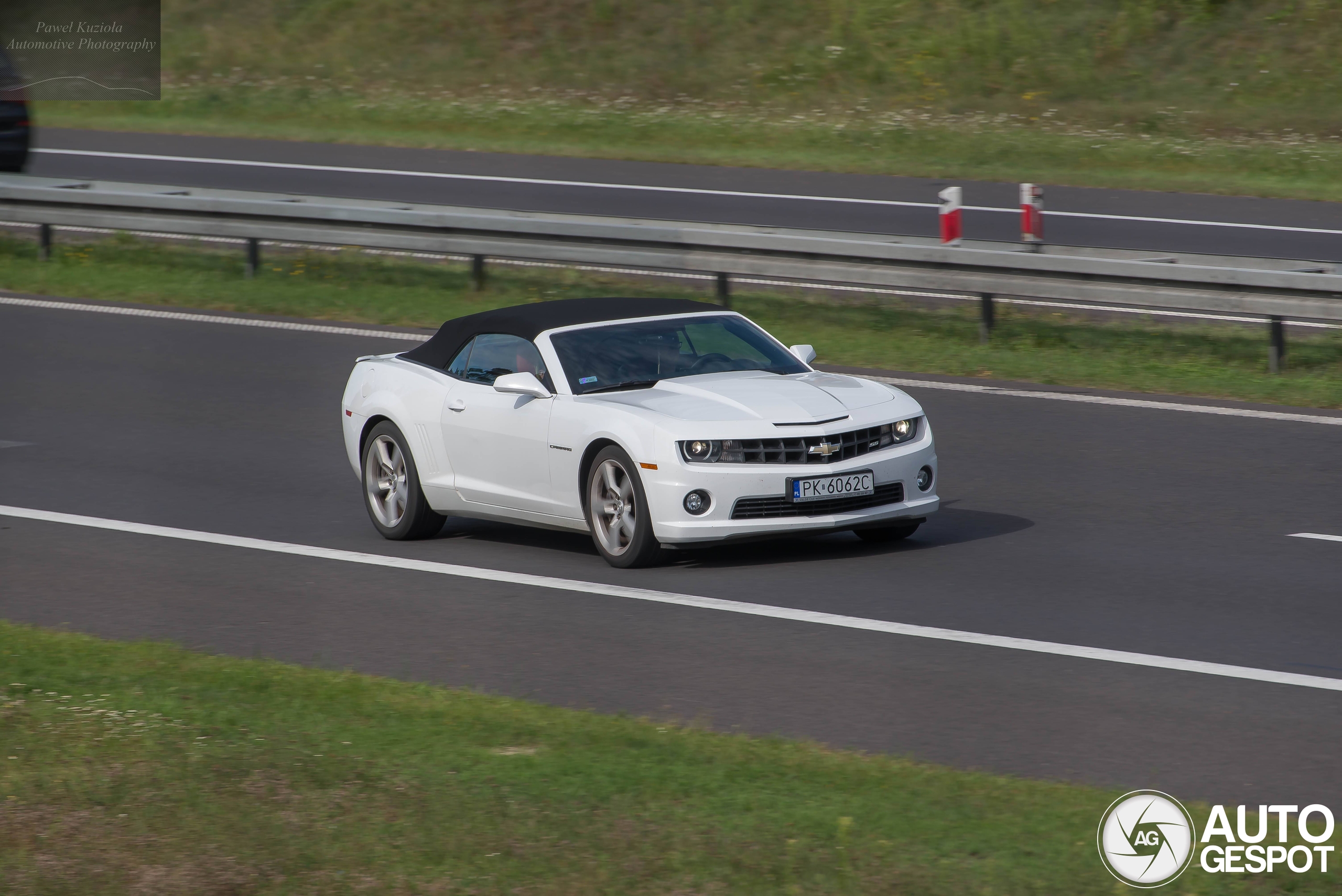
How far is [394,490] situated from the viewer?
1149cm

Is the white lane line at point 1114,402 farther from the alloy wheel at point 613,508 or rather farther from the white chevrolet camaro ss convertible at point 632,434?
the alloy wheel at point 613,508

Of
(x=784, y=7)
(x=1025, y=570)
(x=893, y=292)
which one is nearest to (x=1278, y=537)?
(x=1025, y=570)

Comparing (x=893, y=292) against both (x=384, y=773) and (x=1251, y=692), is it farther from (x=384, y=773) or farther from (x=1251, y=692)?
(x=384, y=773)

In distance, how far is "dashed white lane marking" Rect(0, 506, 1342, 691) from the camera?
8.02 metres

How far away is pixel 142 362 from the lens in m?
16.9

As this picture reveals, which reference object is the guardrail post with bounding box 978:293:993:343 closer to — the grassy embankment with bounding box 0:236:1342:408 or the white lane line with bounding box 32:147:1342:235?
the grassy embankment with bounding box 0:236:1342:408

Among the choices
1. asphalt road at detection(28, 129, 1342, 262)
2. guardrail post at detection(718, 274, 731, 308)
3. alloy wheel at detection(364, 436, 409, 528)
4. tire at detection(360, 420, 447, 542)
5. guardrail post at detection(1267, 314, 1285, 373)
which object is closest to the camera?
tire at detection(360, 420, 447, 542)

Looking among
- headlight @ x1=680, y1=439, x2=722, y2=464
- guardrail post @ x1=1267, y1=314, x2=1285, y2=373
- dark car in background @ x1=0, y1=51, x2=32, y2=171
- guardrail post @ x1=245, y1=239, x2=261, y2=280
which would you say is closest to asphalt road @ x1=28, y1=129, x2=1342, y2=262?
dark car in background @ x1=0, y1=51, x2=32, y2=171

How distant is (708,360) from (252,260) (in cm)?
1118

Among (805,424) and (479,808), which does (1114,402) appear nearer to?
(805,424)

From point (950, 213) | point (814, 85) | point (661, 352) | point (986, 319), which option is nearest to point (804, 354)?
point (661, 352)

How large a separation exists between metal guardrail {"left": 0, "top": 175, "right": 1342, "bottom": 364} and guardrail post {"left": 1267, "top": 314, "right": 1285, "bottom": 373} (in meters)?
0.02

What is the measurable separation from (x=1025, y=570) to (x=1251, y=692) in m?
2.41

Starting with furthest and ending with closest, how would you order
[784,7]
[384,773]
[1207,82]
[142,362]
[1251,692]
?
1. [784,7]
2. [1207,82]
3. [142,362]
4. [1251,692]
5. [384,773]
